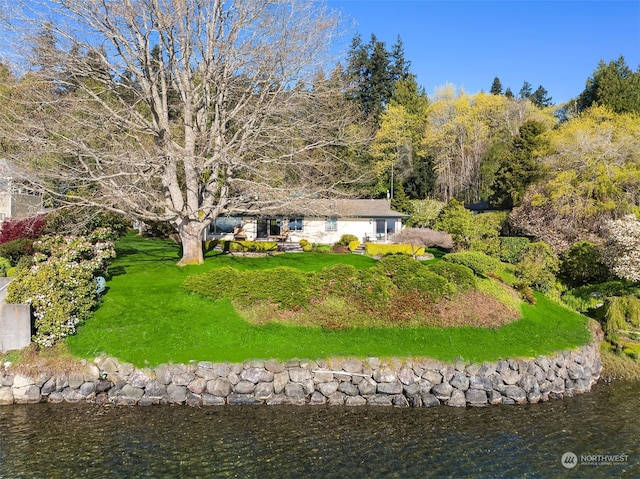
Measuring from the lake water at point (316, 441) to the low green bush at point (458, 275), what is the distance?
19.0ft

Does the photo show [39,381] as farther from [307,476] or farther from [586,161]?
[586,161]

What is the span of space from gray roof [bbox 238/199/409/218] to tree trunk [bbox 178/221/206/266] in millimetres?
2863

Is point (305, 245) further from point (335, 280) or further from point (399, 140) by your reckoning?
point (399, 140)

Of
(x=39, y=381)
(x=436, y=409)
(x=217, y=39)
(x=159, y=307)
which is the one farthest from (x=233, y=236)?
(x=436, y=409)

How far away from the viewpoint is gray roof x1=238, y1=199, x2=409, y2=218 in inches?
969

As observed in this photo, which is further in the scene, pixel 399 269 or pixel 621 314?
pixel 621 314

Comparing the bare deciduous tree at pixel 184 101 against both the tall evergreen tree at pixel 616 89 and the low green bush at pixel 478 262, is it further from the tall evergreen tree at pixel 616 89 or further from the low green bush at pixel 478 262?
the tall evergreen tree at pixel 616 89

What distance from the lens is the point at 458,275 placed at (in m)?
19.6

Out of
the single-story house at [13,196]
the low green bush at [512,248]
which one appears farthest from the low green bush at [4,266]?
the low green bush at [512,248]

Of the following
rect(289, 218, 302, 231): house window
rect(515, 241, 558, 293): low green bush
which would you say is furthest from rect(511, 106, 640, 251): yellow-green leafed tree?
rect(289, 218, 302, 231): house window

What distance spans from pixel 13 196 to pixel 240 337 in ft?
76.2

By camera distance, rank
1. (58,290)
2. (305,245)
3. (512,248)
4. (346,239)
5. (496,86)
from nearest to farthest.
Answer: (58,290)
(512,248)
(305,245)
(346,239)
(496,86)

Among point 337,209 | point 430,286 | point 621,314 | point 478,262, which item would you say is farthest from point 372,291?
point 337,209

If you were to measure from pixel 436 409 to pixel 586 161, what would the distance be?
85.4 feet
